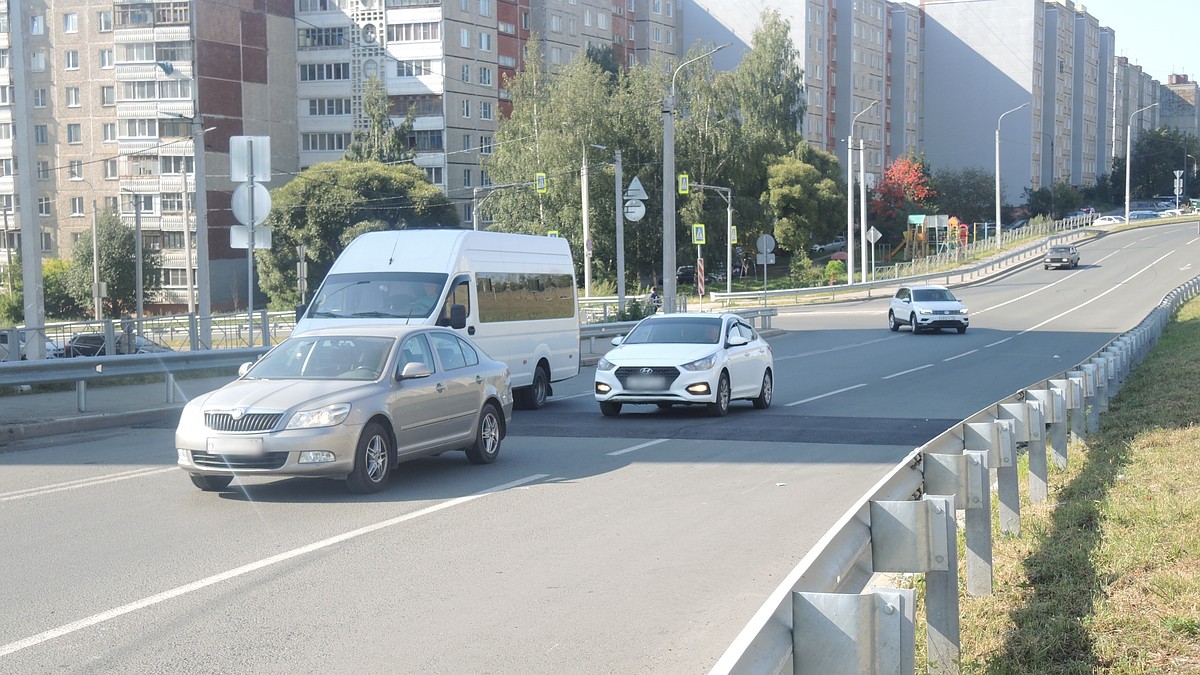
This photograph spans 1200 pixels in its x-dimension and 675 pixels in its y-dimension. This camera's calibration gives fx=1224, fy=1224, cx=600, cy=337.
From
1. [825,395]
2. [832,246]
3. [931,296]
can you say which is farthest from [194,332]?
[832,246]

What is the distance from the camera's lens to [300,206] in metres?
75.4

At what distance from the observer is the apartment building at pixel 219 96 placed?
3167 inches

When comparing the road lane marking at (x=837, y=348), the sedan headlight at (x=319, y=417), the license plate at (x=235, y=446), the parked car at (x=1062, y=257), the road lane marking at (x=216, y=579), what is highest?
the parked car at (x=1062, y=257)

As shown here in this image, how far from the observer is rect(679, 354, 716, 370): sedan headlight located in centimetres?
1697

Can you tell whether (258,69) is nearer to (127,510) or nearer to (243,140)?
(243,140)

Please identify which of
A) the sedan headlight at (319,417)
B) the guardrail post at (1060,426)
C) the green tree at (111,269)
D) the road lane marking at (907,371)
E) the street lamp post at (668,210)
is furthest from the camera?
the green tree at (111,269)

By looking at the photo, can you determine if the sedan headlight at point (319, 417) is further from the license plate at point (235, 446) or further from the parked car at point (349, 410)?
the license plate at point (235, 446)

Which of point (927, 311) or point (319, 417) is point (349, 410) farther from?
point (927, 311)

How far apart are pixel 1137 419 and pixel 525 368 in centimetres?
900

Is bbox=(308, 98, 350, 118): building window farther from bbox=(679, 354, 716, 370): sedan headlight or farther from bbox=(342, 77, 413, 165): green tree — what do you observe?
bbox=(679, 354, 716, 370): sedan headlight

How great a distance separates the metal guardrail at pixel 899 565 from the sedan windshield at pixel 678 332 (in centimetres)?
926

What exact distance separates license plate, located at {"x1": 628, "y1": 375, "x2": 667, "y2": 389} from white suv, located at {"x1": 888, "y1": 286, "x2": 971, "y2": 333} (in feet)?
79.6

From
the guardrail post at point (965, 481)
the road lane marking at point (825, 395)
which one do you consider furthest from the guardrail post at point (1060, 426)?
the road lane marking at point (825, 395)

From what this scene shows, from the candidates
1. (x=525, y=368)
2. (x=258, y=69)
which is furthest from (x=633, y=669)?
(x=258, y=69)
